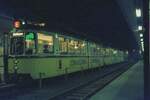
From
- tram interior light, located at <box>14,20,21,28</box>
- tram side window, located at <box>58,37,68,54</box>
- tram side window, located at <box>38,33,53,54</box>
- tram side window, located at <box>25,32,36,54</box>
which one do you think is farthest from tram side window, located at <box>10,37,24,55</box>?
tram side window, located at <box>58,37,68,54</box>

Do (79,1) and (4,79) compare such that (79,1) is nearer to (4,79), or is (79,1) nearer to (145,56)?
(4,79)

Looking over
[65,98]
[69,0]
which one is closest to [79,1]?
[69,0]

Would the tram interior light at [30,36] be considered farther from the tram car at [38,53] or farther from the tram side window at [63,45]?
the tram side window at [63,45]

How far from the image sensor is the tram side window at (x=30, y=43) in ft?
59.4

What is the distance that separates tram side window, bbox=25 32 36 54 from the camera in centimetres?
1811

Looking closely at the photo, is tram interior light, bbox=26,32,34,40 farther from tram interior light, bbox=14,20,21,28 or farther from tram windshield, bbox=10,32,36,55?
tram interior light, bbox=14,20,21,28

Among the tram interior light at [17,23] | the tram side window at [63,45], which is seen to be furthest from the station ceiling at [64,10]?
the tram interior light at [17,23]

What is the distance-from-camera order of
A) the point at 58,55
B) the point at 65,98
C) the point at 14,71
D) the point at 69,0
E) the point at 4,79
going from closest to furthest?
the point at 65,98, the point at 14,71, the point at 4,79, the point at 58,55, the point at 69,0

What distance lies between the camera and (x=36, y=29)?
1834cm

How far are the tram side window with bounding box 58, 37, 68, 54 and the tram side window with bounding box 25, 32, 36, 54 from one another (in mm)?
3382

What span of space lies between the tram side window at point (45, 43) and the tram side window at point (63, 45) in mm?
1490

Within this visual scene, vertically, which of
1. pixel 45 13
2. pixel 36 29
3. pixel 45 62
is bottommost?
pixel 45 62

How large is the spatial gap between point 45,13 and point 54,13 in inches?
34.3

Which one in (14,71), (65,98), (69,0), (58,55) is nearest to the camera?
(65,98)
